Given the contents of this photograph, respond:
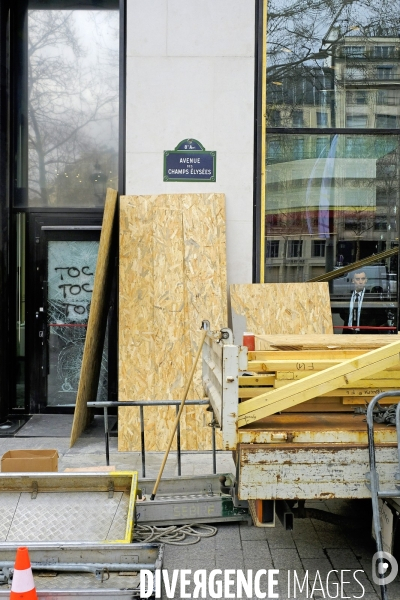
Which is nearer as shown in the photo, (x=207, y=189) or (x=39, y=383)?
(x=207, y=189)

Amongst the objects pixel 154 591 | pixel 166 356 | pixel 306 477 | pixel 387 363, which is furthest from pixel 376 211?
pixel 154 591

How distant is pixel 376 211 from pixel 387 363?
4894mm

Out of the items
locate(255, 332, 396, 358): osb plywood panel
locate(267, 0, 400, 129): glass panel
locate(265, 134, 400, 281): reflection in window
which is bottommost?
locate(255, 332, 396, 358): osb plywood panel

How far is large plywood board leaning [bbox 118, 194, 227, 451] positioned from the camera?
26.2ft

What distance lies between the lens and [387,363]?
4.39 metres

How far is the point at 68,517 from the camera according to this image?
5.17 metres

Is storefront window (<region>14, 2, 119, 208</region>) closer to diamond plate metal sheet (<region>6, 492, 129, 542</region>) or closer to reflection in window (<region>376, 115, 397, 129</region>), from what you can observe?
reflection in window (<region>376, 115, 397, 129</region>)

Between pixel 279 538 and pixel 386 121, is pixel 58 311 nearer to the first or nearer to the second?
pixel 279 538

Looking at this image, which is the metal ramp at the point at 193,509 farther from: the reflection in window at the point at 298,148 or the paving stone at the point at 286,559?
the reflection in window at the point at 298,148

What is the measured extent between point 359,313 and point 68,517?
517cm

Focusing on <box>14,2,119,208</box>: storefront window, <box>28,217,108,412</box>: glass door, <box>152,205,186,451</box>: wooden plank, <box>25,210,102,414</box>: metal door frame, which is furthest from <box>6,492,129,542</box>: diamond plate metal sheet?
<box>14,2,119,208</box>: storefront window

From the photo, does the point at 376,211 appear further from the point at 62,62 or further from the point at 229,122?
the point at 62,62

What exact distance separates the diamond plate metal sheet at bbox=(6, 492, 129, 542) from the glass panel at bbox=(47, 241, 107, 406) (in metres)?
4.17

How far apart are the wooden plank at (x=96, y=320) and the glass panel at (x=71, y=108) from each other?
1.49 m
